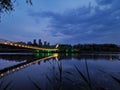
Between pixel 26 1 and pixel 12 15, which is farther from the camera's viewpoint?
pixel 12 15

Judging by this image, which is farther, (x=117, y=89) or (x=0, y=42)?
(x=0, y=42)

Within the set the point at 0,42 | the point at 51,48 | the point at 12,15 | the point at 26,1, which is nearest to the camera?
the point at 26,1

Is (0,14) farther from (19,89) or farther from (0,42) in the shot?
(0,42)

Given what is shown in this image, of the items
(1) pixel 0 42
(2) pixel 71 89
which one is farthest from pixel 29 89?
(1) pixel 0 42

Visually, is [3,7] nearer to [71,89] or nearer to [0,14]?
[0,14]

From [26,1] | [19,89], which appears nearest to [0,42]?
[19,89]

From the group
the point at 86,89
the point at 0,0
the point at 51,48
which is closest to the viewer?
the point at 0,0

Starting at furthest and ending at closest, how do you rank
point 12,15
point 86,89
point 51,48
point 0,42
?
1. point 51,48
2. point 0,42
3. point 86,89
4. point 12,15

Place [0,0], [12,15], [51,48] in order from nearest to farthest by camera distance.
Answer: [12,15]
[0,0]
[51,48]

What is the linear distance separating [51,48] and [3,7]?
179930mm

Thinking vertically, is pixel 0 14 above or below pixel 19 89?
above

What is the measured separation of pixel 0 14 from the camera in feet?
47.6

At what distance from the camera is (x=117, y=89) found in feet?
52.6

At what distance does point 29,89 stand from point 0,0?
5.75 metres
